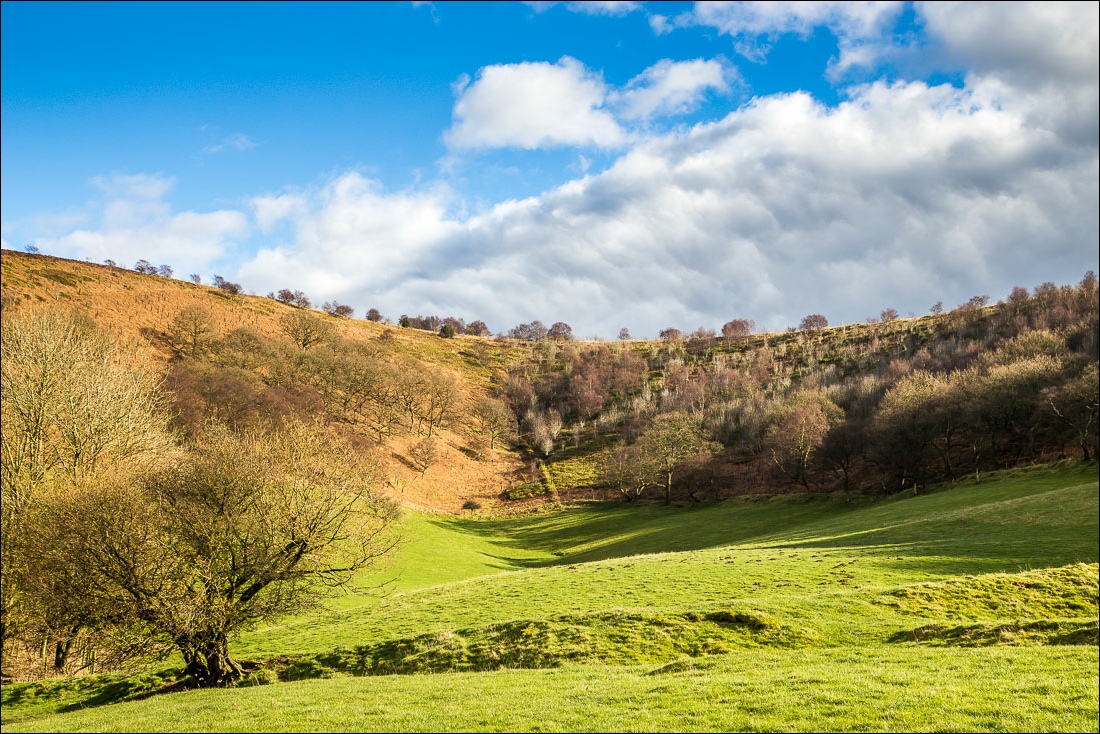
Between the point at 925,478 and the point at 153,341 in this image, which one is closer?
the point at 925,478

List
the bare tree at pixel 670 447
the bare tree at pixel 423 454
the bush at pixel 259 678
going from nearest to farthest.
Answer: the bush at pixel 259 678 → the bare tree at pixel 670 447 → the bare tree at pixel 423 454

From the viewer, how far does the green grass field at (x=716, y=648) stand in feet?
49.0

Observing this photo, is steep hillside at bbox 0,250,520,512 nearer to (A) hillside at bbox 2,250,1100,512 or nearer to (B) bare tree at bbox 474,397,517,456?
(A) hillside at bbox 2,250,1100,512

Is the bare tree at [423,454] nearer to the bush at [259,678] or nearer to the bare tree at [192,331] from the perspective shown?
the bare tree at [192,331]

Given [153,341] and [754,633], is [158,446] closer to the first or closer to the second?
A: [754,633]

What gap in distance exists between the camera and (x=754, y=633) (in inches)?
956

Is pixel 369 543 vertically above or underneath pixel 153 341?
underneath

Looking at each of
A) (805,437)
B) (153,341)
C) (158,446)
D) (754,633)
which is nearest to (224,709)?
(754,633)

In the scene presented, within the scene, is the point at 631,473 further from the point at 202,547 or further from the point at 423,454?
the point at 202,547

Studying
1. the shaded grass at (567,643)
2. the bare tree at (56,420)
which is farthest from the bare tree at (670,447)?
the bare tree at (56,420)

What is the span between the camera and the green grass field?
1494 centimetres

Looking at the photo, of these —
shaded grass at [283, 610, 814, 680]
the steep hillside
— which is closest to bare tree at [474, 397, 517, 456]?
the steep hillside

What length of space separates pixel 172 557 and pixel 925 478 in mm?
95872

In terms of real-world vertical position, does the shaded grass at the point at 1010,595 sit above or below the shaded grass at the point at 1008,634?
below
